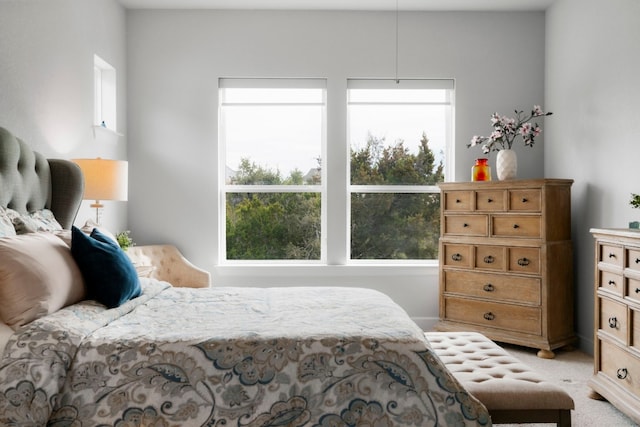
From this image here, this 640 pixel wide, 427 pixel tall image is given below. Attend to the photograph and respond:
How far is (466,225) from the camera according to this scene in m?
4.26

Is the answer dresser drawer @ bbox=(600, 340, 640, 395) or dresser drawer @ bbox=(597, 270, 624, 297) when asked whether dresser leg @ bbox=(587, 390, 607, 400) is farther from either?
dresser drawer @ bbox=(597, 270, 624, 297)

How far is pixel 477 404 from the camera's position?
1728 mm

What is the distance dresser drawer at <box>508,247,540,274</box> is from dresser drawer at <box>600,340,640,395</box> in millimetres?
1046

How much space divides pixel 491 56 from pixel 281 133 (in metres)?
1.98

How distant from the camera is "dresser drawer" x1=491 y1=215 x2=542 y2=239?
3938mm

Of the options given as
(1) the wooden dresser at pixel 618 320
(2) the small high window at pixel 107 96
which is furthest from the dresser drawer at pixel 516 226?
(2) the small high window at pixel 107 96

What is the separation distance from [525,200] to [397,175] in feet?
3.94

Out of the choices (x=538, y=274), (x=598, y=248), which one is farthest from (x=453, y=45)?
(x=598, y=248)

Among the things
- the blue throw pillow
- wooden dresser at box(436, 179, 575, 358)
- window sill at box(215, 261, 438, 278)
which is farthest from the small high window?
wooden dresser at box(436, 179, 575, 358)

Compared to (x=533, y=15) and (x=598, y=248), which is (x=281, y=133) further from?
(x=598, y=248)

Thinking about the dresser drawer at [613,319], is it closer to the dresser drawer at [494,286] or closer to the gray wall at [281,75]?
the dresser drawer at [494,286]

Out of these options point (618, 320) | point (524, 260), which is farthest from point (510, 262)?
point (618, 320)

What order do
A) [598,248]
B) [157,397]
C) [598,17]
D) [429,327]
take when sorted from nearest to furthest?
1. [157,397]
2. [598,248]
3. [598,17]
4. [429,327]

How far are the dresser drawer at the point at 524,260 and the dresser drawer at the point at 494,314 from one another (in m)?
0.28
